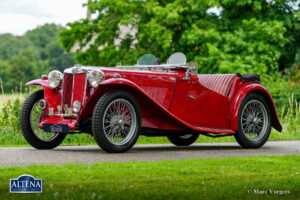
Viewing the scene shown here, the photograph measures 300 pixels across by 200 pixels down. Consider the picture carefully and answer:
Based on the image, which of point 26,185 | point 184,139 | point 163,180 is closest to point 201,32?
point 184,139

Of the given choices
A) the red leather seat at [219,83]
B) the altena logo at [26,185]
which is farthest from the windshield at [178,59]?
the altena logo at [26,185]

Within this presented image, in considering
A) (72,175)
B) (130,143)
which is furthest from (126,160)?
(72,175)

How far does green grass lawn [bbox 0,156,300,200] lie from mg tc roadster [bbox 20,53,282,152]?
1285mm

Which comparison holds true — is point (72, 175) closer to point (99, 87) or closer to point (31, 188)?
point (31, 188)

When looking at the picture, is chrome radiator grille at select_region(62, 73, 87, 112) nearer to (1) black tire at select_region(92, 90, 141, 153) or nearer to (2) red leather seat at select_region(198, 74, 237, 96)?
(1) black tire at select_region(92, 90, 141, 153)

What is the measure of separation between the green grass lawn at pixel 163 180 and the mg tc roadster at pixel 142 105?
4.22 ft

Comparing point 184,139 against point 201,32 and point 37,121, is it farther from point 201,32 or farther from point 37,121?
point 201,32

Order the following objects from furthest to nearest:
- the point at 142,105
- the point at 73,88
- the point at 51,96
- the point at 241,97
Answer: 1. the point at 241,97
2. the point at 51,96
3. the point at 142,105
4. the point at 73,88

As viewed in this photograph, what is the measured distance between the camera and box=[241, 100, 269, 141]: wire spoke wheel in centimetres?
866

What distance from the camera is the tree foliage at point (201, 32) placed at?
67.3 ft

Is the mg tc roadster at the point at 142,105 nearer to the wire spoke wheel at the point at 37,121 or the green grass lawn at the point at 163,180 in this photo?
the wire spoke wheel at the point at 37,121

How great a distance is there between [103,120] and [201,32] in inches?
567

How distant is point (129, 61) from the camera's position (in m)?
22.0

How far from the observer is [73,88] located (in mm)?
7375
